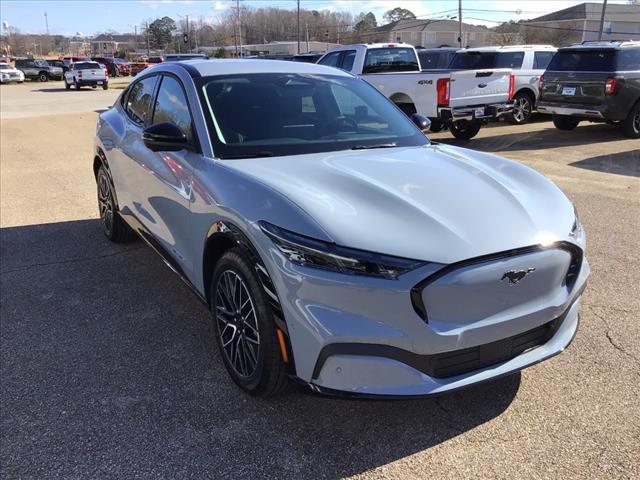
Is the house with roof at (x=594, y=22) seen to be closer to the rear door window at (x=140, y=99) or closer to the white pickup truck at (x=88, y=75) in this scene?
the white pickup truck at (x=88, y=75)

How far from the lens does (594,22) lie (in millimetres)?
70500

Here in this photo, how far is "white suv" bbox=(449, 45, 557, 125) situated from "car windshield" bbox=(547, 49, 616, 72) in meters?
1.73

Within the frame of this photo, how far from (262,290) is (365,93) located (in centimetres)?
231

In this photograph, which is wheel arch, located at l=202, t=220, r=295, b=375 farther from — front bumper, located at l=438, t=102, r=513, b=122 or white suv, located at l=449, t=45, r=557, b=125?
white suv, located at l=449, t=45, r=557, b=125

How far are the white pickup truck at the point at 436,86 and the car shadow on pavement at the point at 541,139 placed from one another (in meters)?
0.47

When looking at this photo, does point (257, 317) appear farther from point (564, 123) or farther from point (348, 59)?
point (564, 123)

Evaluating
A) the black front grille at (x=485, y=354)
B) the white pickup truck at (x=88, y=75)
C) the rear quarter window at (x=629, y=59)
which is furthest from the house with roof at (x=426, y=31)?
the black front grille at (x=485, y=354)

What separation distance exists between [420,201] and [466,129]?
10.6 m

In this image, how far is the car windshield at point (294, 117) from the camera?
3490 millimetres

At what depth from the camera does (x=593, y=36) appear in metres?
70.9

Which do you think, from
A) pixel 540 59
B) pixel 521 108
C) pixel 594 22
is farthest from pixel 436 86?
pixel 594 22

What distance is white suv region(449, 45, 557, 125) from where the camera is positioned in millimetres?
14289

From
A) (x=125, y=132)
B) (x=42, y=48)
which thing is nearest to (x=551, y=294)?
(x=125, y=132)

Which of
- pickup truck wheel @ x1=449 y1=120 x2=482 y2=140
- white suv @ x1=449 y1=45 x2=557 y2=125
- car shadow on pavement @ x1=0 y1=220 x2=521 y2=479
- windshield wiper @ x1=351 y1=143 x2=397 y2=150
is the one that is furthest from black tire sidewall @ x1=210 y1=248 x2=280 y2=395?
white suv @ x1=449 y1=45 x2=557 y2=125
